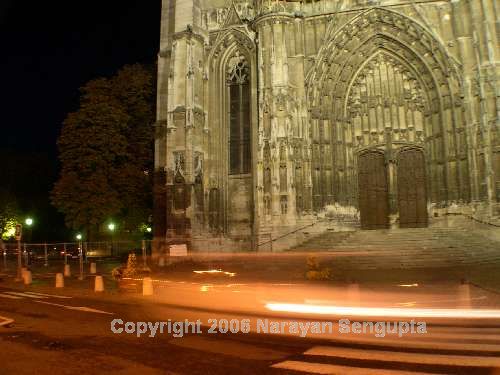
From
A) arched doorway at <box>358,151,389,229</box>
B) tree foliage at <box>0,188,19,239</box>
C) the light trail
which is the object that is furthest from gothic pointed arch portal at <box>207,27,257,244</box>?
tree foliage at <box>0,188,19,239</box>

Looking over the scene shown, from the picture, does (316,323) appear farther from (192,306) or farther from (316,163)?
(316,163)

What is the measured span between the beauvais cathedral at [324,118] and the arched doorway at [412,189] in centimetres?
6

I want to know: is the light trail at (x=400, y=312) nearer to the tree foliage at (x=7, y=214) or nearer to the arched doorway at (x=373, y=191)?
the arched doorway at (x=373, y=191)

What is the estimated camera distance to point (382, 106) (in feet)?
82.6

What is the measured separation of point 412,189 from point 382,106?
488 centimetres

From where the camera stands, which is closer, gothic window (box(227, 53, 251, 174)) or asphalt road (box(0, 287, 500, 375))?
asphalt road (box(0, 287, 500, 375))

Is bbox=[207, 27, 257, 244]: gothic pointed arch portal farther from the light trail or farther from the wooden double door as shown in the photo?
the light trail

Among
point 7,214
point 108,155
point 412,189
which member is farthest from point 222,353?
point 7,214

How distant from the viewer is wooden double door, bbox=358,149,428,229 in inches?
945

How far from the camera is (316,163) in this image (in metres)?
24.2

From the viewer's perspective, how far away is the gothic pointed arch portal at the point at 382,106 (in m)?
23.2

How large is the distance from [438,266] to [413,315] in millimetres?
10274

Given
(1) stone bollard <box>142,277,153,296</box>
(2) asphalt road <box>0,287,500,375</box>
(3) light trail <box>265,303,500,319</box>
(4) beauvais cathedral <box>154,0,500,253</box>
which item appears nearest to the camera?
(2) asphalt road <box>0,287,500,375</box>

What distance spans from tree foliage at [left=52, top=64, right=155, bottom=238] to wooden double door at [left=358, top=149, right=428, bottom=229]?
13.5 metres
